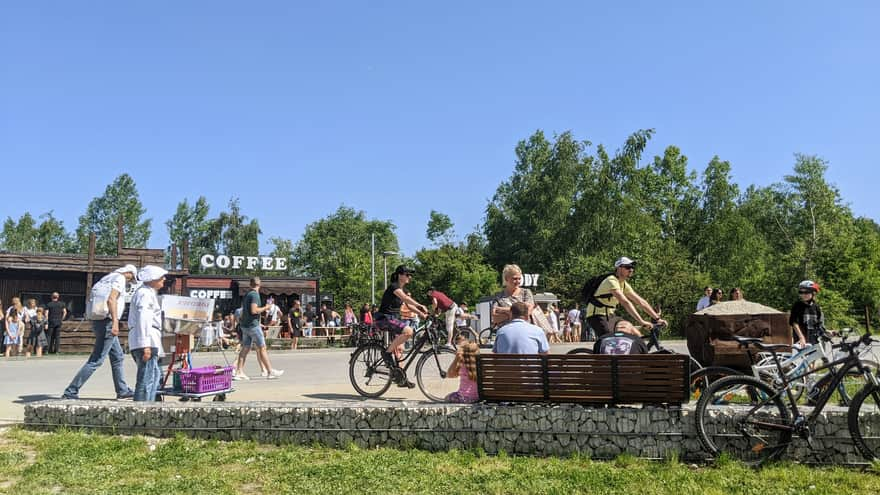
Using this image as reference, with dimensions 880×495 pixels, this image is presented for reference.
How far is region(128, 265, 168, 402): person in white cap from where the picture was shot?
7.69 m

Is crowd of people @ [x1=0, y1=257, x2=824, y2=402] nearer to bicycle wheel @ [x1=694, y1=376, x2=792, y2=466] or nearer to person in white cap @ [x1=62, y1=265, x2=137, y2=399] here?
person in white cap @ [x1=62, y1=265, x2=137, y2=399]

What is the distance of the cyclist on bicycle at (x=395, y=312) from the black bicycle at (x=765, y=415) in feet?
12.7

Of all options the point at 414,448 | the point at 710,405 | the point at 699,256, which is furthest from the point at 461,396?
the point at 699,256

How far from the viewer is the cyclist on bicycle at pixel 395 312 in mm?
8602

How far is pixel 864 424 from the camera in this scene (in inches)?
213

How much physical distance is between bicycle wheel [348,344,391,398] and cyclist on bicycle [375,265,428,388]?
8.1 inches

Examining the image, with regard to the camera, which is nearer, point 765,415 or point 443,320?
point 765,415

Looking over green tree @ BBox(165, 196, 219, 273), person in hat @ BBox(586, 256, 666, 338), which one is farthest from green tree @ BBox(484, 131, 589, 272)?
person in hat @ BBox(586, 256, 666, 338)

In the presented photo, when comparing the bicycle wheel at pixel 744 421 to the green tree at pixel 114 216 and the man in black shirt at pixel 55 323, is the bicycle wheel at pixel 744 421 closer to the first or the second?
the man in black shirt at pixel 55 323

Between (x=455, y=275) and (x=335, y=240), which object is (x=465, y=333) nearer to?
(x=455, y=275)

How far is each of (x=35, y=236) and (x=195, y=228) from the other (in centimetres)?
1605

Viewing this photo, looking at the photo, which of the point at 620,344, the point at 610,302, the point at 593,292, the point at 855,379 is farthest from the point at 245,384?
the point at 855,379

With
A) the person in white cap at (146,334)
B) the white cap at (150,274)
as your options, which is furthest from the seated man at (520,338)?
the white cap at (150,274)

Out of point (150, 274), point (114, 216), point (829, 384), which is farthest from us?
point (114, 216)
